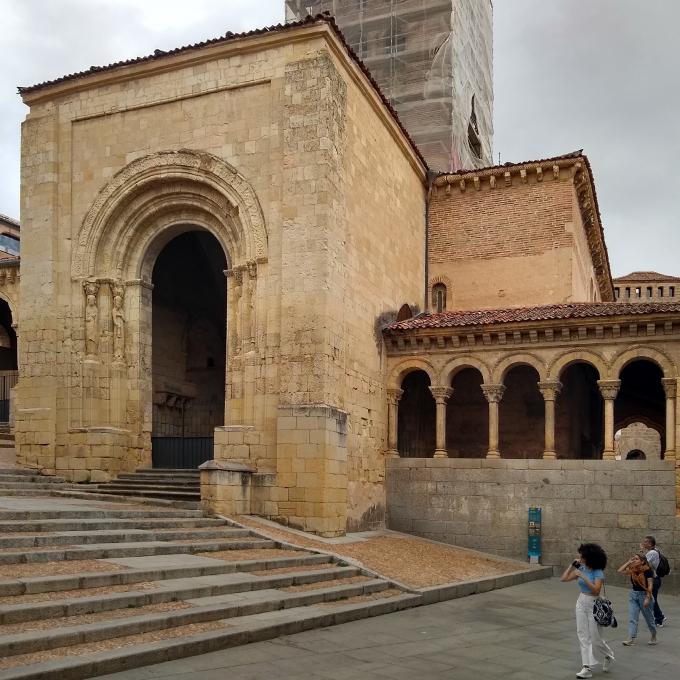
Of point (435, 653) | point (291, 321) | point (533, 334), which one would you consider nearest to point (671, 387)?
point (533, 334)

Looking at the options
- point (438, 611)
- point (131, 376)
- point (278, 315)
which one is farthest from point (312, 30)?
point (438, 611)

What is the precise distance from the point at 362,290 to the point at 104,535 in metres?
8.83

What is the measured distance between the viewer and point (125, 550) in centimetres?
1214

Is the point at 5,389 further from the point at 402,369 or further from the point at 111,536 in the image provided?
the point at 111,536

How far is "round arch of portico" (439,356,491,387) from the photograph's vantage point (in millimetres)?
19828

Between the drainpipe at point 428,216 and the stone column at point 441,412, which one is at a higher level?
the drainpipe at point 428,216

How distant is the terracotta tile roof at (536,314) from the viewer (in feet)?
60.0

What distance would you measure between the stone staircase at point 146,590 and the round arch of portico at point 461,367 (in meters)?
6.89

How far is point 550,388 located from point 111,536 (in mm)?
10425

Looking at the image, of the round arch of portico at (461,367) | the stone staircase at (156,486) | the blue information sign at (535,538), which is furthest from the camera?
the round arch of portico at (461,367)

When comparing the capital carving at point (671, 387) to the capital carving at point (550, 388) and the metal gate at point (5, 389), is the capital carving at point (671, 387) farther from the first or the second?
the metal gate at point (5, 389)

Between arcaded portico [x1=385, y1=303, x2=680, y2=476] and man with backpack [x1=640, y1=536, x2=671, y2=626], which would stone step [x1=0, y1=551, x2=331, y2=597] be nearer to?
man with backpack [x1=640, y1=536, x2=671, y2=626]

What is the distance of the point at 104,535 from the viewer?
12.8 metres

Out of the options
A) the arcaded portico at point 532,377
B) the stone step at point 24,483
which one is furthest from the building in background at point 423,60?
the stone step at point 24,483
